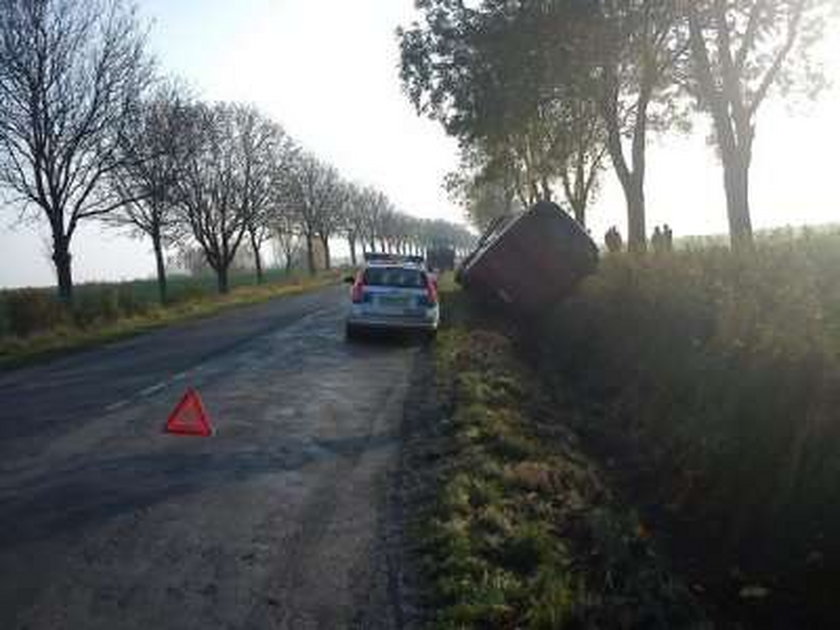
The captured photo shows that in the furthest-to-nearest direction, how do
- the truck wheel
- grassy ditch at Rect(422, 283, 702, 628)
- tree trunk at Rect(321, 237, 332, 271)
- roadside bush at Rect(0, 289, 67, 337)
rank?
tree trunk at Rect(321, 237, 332, 271) → roadside bush at Rect(0, 289, 67, 337) → the truck wheel → grassy ditch at Rect(422, 283, 702, 628)

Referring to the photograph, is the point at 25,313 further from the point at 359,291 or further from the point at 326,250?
the point at 326,250

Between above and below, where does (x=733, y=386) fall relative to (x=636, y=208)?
below

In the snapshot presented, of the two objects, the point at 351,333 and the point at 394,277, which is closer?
the point at 394,277

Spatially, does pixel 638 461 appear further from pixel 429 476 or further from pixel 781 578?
pixel 781 578

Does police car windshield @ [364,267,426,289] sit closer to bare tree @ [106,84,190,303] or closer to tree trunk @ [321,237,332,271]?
bare tree @ [106,84,190,303]

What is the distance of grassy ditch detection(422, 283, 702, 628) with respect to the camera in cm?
611

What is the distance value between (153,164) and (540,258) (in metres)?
23.3

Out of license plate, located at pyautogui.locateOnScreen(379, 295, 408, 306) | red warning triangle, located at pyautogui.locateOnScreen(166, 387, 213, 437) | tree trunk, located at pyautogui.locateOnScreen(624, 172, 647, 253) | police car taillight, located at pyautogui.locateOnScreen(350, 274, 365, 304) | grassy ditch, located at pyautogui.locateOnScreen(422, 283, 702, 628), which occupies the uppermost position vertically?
tree trunk, located at pyautogui.locateOnScreen(624, 172, 647, 253)

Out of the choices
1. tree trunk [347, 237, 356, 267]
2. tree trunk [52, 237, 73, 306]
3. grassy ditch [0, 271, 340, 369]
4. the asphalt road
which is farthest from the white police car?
tree trunk [347, 237, 356, 267]

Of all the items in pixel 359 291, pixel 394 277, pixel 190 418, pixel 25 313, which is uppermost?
pixel 394 277

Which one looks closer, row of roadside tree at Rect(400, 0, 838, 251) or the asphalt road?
the asphalt road

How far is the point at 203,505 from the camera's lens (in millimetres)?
8461

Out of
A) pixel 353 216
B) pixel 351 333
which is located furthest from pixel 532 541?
pixel 353 216

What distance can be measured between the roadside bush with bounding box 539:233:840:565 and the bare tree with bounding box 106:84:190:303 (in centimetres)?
2494
